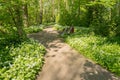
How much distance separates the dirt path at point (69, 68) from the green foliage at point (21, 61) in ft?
1.58

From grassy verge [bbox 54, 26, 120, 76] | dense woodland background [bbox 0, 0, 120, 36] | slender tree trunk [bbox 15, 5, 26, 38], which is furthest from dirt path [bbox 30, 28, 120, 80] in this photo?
dense woodland background [bbox 0, 0, 120, 36]

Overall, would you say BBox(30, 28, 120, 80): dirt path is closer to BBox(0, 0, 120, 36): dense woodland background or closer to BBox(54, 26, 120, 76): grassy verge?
BBox(54, 26, 120, 76): grassy verge

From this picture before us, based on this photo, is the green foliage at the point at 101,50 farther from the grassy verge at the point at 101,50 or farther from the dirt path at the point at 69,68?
the dirt path at the point at 69,68

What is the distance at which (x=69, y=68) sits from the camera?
980 cm

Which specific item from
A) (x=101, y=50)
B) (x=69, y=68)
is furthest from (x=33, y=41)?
(x=101, y=50)

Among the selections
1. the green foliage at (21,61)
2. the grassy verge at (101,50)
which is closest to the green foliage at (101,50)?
the grassy verge at (101,50)

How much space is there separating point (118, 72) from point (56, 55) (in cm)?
408

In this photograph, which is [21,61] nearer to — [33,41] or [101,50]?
[33,41]

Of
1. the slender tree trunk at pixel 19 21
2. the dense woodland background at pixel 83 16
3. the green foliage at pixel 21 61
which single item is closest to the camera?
the green foliage at pixel 21 61

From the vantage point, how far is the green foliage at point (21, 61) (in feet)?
29.3

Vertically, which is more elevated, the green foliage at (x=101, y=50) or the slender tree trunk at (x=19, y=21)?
the slender tree trunk at (x=19, y=21)

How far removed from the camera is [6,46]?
1269 cm

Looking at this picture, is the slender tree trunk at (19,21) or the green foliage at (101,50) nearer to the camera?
the green foliage at (101,50)

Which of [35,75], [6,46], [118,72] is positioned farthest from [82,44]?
[6,46]
